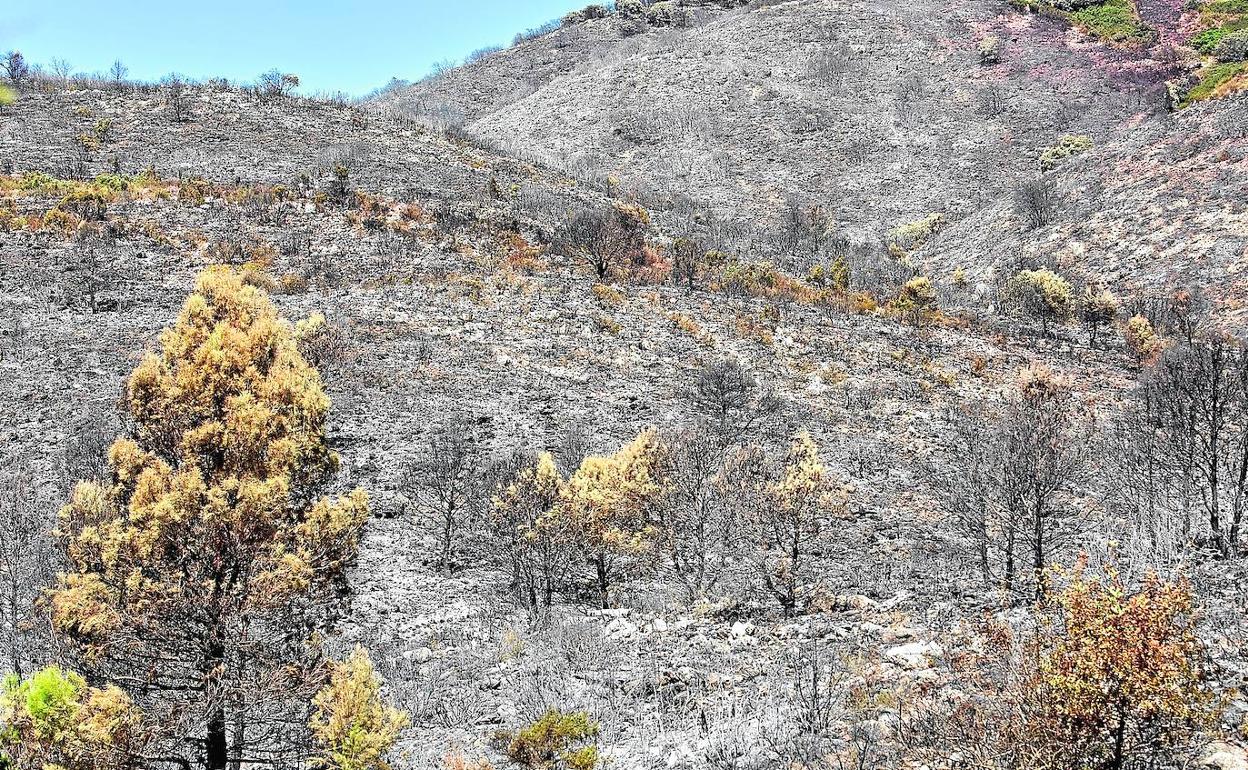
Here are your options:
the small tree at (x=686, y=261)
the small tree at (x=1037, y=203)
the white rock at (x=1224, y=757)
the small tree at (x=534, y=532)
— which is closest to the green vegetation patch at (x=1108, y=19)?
the small tree at (x=1037, y=203)

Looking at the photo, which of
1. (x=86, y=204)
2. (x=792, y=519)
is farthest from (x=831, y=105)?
(x=792, y=519)

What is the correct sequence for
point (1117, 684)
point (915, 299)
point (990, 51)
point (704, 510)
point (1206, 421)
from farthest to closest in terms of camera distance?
point (990, 51)
point (915, 299)
point (1206, 421)
point (704, 510)
point (1117, 684)

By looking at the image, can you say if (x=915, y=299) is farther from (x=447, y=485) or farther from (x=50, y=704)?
(x=50, y=704)

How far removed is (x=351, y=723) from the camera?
741 cm

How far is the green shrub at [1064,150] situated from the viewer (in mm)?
52125

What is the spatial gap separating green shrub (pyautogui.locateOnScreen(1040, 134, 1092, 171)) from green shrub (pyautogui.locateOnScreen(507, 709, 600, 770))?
5532 centimetres

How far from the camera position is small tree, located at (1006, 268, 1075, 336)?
32594 mm

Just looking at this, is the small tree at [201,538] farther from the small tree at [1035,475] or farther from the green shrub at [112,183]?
the green shrub at [112,183]

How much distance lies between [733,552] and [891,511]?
4.46 meters

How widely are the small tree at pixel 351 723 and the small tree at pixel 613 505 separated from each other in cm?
685

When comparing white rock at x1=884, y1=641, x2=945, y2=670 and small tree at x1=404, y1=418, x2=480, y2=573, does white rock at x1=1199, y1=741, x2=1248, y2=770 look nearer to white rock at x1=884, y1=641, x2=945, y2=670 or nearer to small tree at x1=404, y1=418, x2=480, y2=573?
white rock at x1=884, y1=641, x2=945, y2=670

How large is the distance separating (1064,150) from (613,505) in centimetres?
5359

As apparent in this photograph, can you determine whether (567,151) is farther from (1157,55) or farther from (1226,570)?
(1226,570)

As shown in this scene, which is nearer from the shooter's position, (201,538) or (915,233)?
(201,538)
